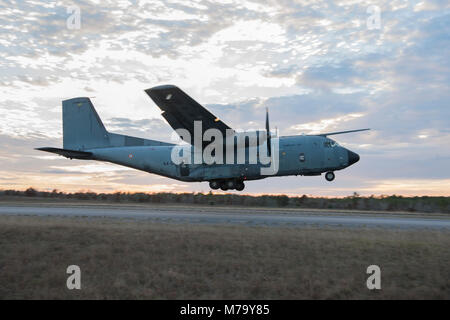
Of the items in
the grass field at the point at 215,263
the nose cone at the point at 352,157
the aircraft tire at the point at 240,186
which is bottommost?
the grass field at the point at 215,263

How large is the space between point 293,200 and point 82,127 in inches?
1050

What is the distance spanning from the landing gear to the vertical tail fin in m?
9.83

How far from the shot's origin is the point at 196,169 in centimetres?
3011

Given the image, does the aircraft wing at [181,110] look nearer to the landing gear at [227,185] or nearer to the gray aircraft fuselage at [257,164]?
the gray aircraft fuselage at [257,164]

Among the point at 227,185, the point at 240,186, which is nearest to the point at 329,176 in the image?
the point at 240,186

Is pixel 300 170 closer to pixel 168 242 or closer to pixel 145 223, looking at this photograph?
pixel 145 223

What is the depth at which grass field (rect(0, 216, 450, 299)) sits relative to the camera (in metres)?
11.6

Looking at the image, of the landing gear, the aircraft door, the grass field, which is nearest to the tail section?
the aircraft door

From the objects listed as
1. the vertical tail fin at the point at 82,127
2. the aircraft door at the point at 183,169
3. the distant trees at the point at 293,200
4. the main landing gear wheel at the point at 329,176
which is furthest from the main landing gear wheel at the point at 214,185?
the distant trees at the point at 293,200

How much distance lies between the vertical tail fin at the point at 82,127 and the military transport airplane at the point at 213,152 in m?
1.09

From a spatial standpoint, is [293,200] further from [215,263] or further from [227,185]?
[215,263]

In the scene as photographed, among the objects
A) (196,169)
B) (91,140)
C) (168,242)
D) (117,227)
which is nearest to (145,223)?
(117,227)

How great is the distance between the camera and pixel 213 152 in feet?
97.1

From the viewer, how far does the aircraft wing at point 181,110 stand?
2473cm
